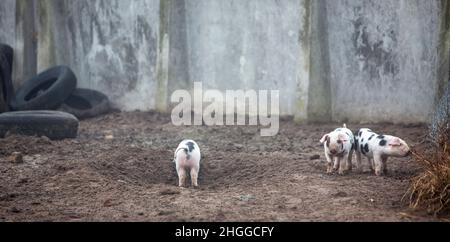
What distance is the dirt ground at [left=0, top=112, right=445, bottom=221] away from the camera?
622 centimetres

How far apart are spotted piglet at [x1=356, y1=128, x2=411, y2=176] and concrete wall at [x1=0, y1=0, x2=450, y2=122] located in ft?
9.65

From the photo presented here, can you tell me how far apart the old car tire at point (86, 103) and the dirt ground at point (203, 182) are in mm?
1906

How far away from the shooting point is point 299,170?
7910 millimetres

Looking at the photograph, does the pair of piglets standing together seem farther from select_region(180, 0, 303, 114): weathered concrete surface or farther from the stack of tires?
the stack of tires

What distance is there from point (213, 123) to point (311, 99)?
163 cm

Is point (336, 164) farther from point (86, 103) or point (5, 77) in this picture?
point (5, 77)

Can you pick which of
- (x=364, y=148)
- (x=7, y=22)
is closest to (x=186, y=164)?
(x=364, y=148)

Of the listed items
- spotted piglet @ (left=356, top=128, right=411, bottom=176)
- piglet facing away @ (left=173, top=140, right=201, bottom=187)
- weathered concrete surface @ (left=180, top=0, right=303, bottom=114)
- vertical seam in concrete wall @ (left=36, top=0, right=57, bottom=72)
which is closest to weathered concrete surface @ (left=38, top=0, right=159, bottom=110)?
vertical seam in concrete wall @ (left=36, top=0, right=57, bottom=72)

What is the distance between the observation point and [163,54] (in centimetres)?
1243

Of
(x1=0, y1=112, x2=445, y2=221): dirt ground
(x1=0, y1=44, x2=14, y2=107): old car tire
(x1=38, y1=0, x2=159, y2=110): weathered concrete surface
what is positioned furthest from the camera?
(x1=38, y1=0, x2=159, y2=110): weathered concrete surface

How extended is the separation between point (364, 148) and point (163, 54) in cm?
544
